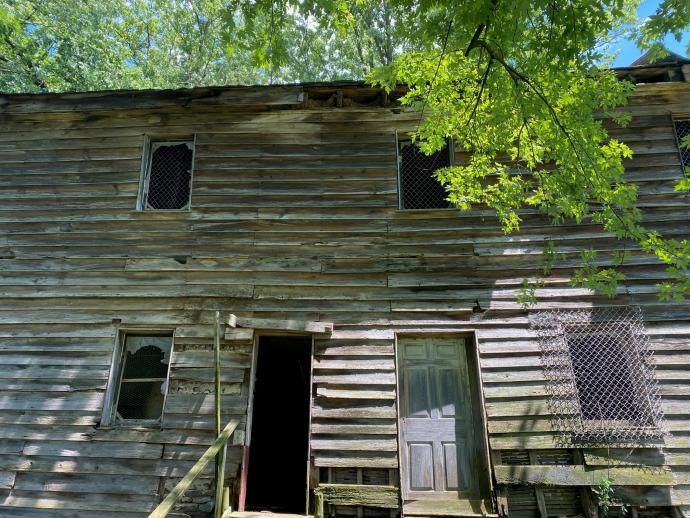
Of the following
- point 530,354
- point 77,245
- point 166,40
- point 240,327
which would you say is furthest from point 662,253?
point 166,40

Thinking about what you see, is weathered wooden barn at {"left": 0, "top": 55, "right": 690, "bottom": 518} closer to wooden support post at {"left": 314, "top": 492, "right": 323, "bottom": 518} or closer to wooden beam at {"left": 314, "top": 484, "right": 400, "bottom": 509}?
wooden beam at {"left": 314, "top": 484, "right": 400, "bottom": 509}

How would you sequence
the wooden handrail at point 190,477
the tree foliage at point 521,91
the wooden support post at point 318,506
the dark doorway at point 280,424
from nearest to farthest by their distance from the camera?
the wooden handrail at point 190,477
the tree foliage at point 521,91
the wooden support post at point 318,506
the dark doorway at point 280,424

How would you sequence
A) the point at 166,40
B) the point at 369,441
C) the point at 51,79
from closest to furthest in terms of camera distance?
1. the point at 369,441
2. the point at 51,79
3. the point at 166,40

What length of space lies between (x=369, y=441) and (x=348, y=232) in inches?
113

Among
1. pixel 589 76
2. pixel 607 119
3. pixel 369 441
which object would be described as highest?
pixel 607 119

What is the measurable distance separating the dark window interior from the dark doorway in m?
4.17

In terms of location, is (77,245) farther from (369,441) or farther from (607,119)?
(607,119)

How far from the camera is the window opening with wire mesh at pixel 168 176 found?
7.25 meters

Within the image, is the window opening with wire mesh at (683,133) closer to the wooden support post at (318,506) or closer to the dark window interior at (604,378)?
the dark window interior at (604,378)

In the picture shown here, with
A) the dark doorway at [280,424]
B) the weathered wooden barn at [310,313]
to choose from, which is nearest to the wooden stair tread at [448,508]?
the weathered wooden barn at [310,313]

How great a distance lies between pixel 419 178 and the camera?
281 inches

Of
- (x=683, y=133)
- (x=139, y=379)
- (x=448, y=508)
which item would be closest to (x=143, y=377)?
(x=139, y=379)

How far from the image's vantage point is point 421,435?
588 cm

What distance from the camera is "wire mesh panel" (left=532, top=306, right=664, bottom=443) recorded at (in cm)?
567
